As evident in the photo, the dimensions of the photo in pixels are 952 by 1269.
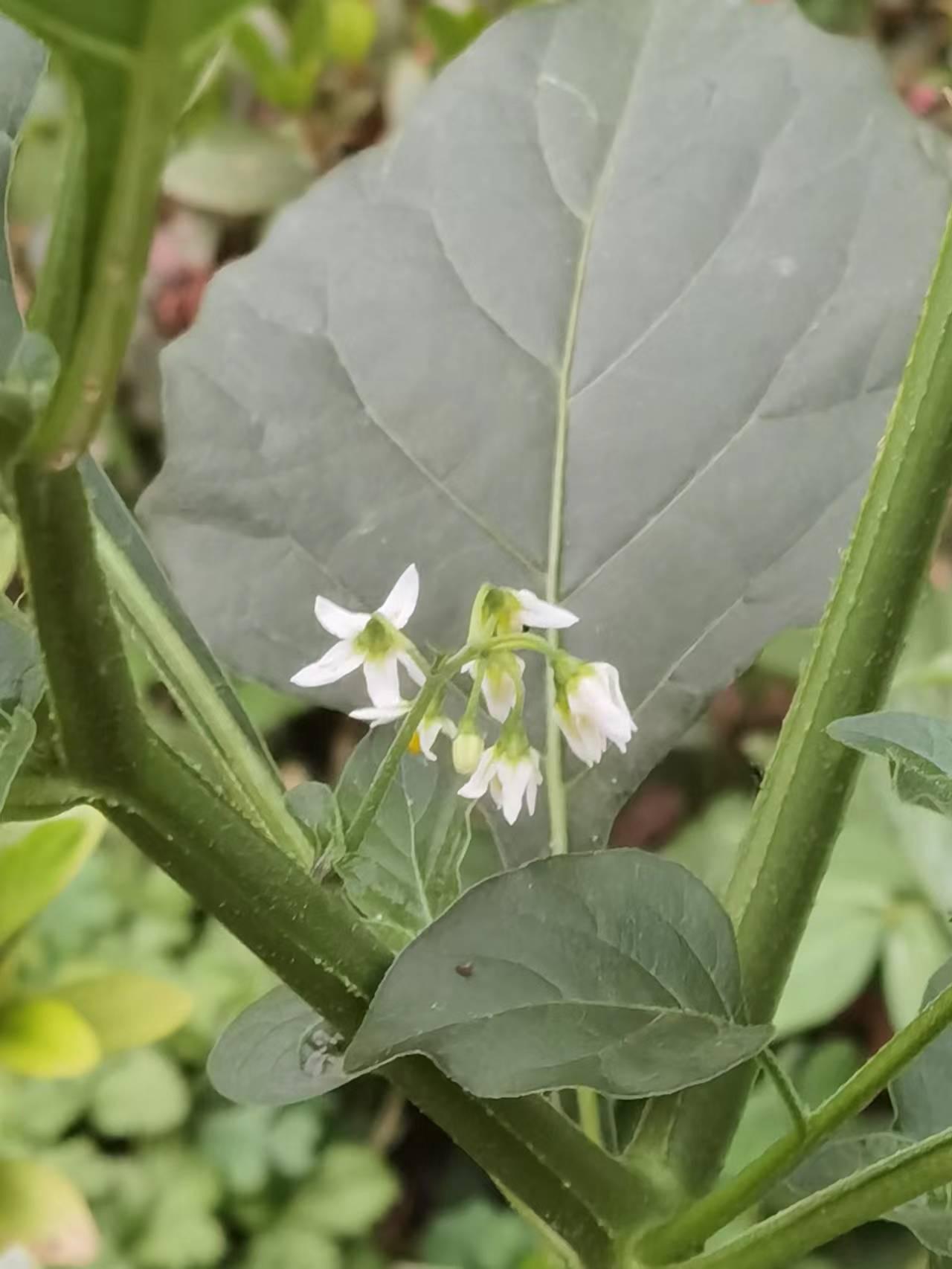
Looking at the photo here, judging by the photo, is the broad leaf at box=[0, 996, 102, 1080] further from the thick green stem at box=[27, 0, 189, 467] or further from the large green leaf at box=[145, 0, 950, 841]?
the thick green stem at box=[27, 0, 189, 467]

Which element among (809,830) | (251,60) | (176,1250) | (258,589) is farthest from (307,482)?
(251,60)

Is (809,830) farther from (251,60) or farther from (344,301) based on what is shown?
(251,60)

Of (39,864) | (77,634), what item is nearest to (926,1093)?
(77,634)

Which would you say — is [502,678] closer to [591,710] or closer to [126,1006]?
[591,710]

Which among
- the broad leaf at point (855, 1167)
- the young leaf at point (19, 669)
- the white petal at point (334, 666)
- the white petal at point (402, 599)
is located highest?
the young leaf at point (19, 669)

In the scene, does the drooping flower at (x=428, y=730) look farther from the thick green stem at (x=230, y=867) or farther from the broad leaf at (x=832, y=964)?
the broad leaf at (x=832, y=964)

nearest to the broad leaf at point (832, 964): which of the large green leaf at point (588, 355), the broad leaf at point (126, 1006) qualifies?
the broad leaf at point (126, 1006)
